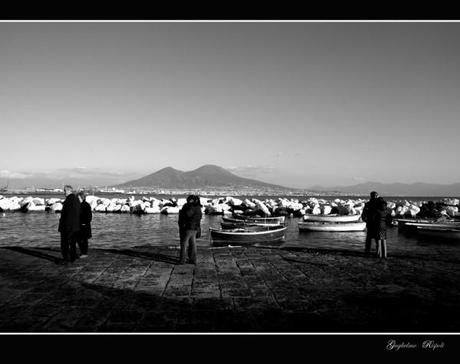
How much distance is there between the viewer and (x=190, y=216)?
26.8 feet

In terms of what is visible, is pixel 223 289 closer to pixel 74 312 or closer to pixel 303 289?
pixel 303 289

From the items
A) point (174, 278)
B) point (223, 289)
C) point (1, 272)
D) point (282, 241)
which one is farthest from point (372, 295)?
point (282, 241)

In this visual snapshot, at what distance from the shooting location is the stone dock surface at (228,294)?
442 cm

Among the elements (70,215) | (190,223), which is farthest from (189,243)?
(70,215)

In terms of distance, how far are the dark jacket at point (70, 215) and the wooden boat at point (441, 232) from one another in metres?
24.0

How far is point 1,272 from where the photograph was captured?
7398 mm

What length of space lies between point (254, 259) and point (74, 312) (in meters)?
5.07

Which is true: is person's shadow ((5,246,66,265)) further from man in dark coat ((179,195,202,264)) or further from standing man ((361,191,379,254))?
standing man ((361,191,379,254))

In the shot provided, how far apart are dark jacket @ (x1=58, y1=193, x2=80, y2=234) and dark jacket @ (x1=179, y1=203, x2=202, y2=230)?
251cm

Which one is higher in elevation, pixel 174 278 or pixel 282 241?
pixel 174 278

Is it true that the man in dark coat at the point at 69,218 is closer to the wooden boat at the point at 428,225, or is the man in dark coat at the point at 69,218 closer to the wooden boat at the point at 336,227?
the wooden boat at the point at 336,227

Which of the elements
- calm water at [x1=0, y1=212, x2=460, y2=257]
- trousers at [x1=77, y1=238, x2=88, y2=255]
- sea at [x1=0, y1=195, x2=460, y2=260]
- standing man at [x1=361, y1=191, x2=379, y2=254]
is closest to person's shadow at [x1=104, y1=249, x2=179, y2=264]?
trousers at [x1=77, y1=238, x2=88, y2=255]

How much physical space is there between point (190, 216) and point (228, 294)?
9.23 feet
